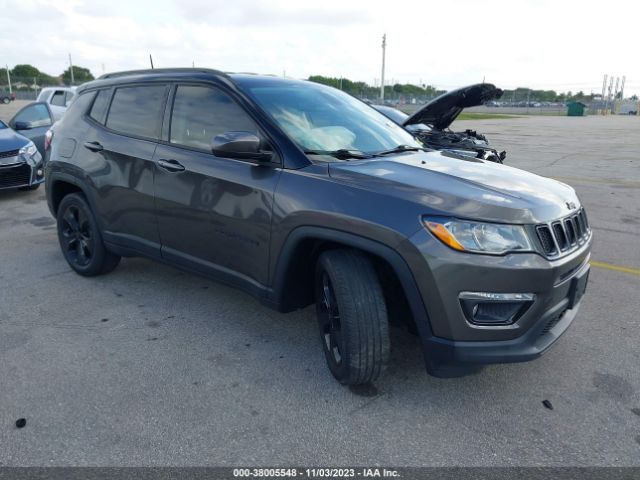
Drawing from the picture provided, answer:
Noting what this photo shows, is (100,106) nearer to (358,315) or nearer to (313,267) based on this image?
(313,267)

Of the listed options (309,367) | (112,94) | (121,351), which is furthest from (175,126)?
(309,367)

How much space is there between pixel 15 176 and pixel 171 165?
5.68 m

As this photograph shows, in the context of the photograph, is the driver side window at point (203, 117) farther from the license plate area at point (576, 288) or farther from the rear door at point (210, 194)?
the license plate area at point (576, 288)

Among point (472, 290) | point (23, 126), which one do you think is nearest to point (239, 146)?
point (472, 290)

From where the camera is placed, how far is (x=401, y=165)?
3.03 m

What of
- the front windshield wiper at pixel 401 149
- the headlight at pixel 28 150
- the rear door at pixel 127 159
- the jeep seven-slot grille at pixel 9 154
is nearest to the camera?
the front windshield wiper at pixel 401 149

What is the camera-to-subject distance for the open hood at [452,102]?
7.25 metres

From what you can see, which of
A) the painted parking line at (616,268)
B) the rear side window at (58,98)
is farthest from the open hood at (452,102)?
the rear side window at (58,98)

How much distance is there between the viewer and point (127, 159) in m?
3.92

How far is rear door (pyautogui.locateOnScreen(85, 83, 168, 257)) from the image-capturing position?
382cm

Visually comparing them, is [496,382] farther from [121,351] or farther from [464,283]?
[121,351]

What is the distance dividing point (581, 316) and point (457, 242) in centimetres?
203

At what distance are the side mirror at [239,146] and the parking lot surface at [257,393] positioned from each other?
4.09ft

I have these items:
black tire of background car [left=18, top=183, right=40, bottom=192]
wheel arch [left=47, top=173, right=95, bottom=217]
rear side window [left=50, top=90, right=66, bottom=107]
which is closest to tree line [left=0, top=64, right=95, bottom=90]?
rear side window [left=50, top=90, right=66, bottom=107]
